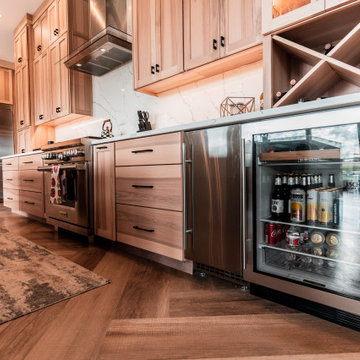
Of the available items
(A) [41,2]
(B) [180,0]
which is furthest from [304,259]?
(A) [41,2]

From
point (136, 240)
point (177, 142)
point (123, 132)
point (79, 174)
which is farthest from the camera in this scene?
point (123, 132)

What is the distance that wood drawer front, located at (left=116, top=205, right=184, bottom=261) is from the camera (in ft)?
5.20

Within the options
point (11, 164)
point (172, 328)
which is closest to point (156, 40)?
point (172, 328)

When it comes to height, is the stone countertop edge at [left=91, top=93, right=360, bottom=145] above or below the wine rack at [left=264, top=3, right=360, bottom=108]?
below

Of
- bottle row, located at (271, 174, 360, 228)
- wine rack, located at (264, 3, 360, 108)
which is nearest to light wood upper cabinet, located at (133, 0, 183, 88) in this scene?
wine rack, located at (264, 3, 360, 108)

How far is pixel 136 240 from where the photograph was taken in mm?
1865

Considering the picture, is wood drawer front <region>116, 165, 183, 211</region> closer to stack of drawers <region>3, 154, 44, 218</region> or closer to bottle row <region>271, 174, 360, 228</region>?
bottle row <region>271, 174, 360, 228</region>

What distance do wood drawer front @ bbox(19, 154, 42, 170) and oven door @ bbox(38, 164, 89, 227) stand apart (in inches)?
31.7

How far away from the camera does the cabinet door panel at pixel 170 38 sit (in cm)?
191

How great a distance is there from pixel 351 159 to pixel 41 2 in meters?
4.39

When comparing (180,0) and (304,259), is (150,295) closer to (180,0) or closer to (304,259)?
(304,259)

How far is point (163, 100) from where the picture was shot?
2488 millimetres

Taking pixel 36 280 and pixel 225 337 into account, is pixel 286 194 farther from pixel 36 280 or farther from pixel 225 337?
pixel 36 280

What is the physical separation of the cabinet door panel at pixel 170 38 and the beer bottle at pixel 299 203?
1.21 meters
